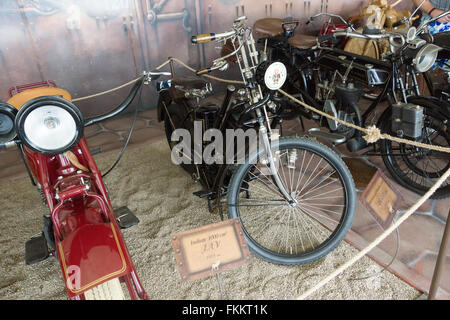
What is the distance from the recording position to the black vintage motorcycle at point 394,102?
113 inches

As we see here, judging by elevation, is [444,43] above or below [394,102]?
above

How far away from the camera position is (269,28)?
467cm

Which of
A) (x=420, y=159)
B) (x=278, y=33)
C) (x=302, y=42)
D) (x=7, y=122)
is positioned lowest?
(x=420, y=159)

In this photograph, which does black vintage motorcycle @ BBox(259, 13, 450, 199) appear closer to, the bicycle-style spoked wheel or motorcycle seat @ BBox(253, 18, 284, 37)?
the bicycle-style spoked wheel

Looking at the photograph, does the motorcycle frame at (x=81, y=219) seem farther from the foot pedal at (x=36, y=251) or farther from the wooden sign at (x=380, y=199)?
the wooden sign at (x=380, y=199)

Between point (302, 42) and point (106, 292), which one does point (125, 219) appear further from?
point (302, 42)

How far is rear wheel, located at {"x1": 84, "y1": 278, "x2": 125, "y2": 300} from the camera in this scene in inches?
63.5

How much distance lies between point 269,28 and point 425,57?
7.57 feet

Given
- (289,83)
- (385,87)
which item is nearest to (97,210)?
(385,87)

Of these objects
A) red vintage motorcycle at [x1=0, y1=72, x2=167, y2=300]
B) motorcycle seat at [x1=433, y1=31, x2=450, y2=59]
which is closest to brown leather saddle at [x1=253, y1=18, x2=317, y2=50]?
motorcycle seat at [x1=433, y1=31, x2=450, y2=59]

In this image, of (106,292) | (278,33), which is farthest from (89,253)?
(278,33)

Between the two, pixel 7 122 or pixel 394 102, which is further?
pixel 394 102
